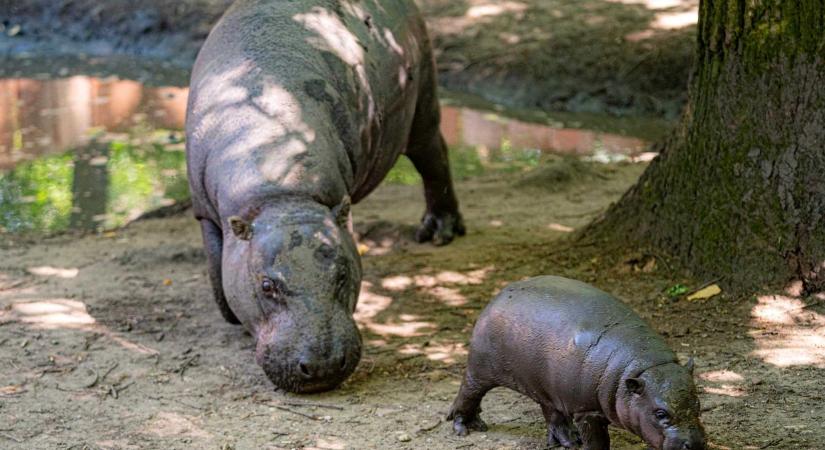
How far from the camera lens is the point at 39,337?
22.2 ft

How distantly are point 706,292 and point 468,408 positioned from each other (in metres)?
2.21

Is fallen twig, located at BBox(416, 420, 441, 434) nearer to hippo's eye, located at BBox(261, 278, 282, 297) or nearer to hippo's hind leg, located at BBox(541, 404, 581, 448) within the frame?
hippo's hind leg, located at BBox(541, 404, 581, 448)

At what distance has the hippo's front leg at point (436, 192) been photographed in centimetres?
889

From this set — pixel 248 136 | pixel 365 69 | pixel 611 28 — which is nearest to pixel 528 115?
pixel 611 28

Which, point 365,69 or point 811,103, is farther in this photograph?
point 365,69

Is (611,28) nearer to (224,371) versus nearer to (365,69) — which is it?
(365,69)

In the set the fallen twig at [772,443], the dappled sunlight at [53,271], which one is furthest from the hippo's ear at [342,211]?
the dappled sunlight at [53,271]

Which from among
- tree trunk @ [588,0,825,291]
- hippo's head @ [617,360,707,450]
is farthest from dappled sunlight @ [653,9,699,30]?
hippo's head @ [617,360,707,450]

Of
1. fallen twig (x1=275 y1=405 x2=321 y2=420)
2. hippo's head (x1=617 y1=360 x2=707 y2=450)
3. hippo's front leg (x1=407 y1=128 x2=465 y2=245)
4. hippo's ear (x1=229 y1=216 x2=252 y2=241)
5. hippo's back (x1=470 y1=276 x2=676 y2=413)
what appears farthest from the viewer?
hippo's front leg (x1=407 y1=128 x2=465 y2=245)

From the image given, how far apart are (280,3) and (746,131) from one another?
3041mm

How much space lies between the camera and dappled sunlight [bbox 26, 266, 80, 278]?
26.7ft

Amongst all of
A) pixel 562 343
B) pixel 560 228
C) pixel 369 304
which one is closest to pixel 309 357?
pixel 562 343

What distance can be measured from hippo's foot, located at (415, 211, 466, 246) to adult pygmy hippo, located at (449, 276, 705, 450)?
372 cm

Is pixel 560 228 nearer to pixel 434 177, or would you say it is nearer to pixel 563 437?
pixel 434 177
